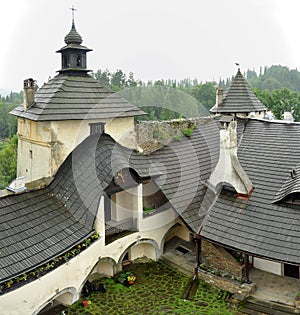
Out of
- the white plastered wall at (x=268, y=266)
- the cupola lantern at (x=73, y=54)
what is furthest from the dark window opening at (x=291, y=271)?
the cupola lantern at (x=73, y=54)

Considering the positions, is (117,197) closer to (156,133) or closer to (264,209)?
(156,133)

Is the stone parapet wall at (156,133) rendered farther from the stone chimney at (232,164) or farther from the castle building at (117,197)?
the stone chimney at (232,164)

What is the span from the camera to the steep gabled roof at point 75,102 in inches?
551

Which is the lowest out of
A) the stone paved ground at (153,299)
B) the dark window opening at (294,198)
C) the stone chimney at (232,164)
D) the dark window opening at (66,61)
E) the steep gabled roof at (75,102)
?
the stone paved ground at (153,299)

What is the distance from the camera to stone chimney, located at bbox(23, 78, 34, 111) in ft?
48.0

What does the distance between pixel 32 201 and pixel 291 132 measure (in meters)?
10.7

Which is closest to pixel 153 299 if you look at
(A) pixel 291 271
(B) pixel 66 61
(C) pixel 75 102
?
(A) pixel 291 271

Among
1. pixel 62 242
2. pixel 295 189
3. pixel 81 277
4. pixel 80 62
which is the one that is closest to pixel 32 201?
pixel 62 242

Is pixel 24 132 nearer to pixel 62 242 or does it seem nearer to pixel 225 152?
pixel 62 242

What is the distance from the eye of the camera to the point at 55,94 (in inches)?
577

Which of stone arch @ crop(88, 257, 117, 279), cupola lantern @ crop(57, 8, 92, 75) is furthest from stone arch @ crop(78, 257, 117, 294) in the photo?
cupola lantern @ crop(57, 8, 92, 75)

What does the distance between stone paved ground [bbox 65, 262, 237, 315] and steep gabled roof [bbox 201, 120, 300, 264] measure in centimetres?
197

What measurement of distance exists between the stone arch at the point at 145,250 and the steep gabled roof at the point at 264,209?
2.86 metres

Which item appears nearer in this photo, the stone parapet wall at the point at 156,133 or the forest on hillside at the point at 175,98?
the stone parapet wall at the point at 156,133
